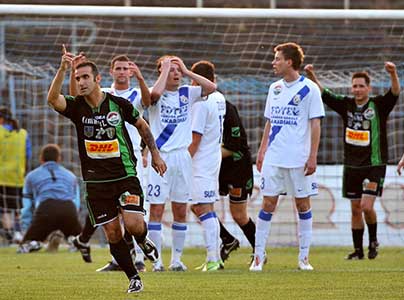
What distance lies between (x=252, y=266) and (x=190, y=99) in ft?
5.86

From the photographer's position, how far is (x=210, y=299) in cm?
793

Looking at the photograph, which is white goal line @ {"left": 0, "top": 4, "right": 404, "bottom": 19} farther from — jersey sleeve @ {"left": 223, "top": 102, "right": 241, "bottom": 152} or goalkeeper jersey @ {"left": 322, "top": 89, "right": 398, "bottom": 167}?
jersey sleeve @ {"left": 223, "top": 102, "right": 241, "bottom": 152}

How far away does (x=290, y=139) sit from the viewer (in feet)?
35.7

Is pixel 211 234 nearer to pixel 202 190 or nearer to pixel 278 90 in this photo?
pixel 202 190

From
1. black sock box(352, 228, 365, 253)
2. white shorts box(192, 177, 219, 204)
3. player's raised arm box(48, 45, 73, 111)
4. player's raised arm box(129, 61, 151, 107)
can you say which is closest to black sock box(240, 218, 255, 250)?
white shorts box(192, 177, 219, 204)

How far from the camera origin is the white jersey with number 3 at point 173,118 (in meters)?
10.9

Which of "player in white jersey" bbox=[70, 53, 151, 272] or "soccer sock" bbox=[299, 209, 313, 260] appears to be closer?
"player in white jersey" bbox=[70, 53, 151, 272]

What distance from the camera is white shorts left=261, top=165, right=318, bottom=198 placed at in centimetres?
1088

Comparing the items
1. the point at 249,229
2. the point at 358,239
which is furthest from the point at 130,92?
the point at 358,239

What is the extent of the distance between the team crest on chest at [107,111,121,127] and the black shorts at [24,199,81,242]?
6.56 m

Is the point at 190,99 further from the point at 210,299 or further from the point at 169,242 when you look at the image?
the point at 169,242

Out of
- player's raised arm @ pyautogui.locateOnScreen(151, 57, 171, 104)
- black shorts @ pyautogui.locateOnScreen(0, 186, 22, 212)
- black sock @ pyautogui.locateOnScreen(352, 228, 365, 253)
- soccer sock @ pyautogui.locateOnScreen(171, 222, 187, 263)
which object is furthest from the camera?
black shorts @ pyautogui.locateOnScreen(0, 186, 22, 212)

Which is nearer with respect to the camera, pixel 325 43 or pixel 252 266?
pixel 252 266

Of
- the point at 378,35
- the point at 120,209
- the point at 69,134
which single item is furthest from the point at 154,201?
the point at 69,134
